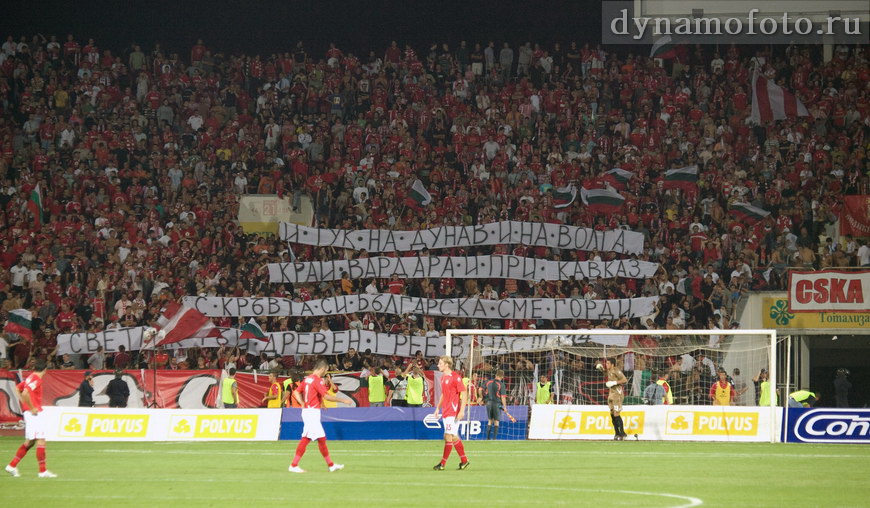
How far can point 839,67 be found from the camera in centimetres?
3722

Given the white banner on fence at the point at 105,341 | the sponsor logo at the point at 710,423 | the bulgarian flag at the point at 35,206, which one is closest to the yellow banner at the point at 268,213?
the bulgarian flag at the point at 35,206

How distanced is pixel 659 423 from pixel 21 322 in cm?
1634

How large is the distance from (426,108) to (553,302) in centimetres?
1059

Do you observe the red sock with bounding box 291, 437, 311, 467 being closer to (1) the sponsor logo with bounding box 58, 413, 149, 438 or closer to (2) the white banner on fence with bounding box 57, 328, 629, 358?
(1) the sponsor logo with bounding box 58, 413, 149, 438

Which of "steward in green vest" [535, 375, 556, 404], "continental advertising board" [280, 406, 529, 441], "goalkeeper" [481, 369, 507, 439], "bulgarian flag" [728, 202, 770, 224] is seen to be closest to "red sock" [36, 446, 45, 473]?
"continental advertising board" [280, 406, 529, 441]

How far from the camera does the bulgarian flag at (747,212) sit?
3244 centimetres

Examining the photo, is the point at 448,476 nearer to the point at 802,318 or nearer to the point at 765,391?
the point at 765,391

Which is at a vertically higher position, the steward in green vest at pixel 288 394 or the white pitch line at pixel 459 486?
the white pitch line at pixel 459 486

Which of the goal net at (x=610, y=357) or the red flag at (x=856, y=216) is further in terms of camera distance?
the red flag at (x=856, y=216)

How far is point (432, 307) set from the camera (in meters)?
30.9

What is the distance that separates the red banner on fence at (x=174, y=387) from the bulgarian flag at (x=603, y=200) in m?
8.92

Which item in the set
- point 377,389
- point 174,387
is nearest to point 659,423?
point 377,389

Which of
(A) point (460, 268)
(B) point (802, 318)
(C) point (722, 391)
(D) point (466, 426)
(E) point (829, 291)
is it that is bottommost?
(D) point (466, 426)

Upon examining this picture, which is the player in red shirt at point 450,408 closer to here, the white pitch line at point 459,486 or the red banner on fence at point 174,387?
the white pitch line at point 459,486
